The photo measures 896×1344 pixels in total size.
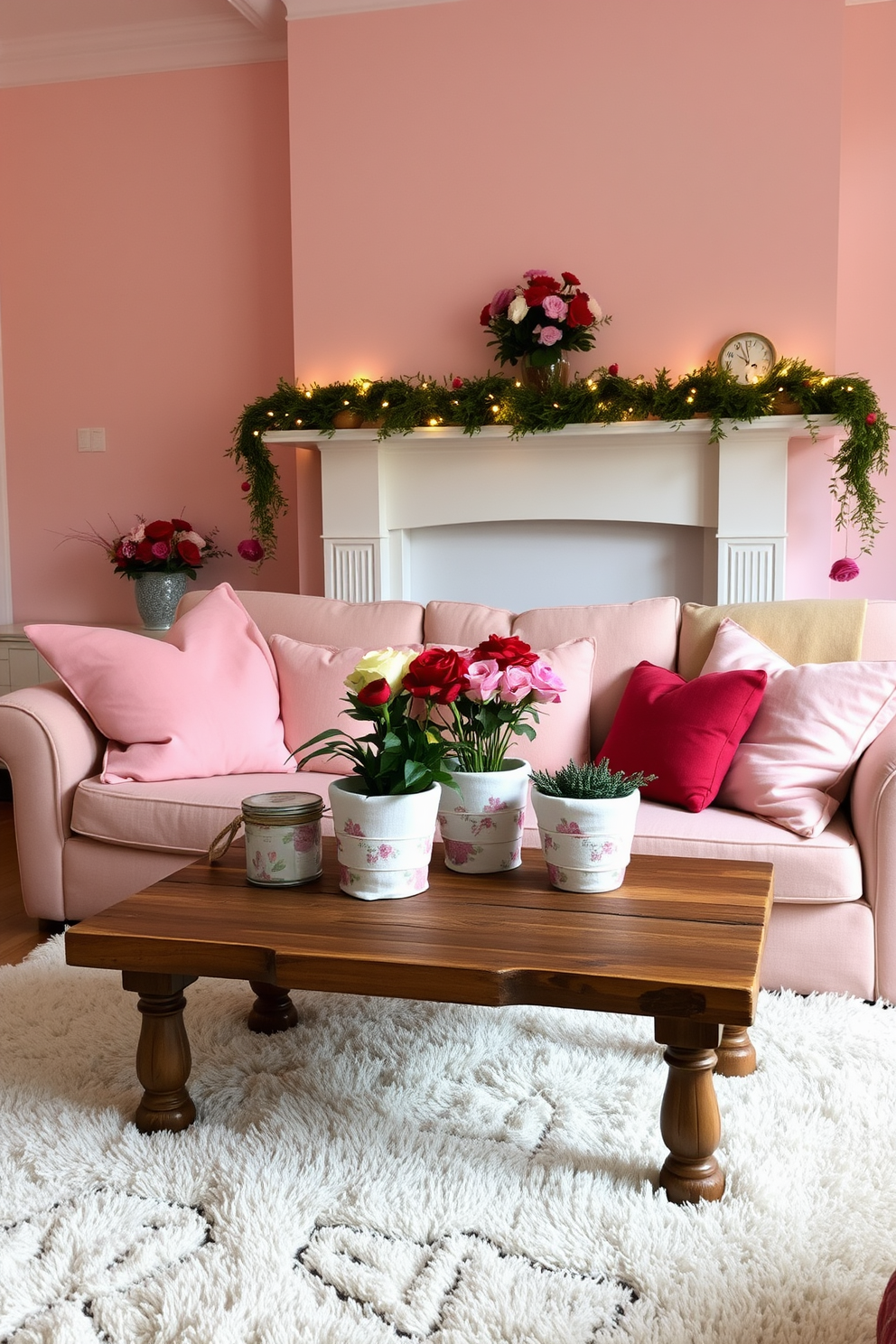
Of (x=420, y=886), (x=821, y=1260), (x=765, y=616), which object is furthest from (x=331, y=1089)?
(x=765, y=616)

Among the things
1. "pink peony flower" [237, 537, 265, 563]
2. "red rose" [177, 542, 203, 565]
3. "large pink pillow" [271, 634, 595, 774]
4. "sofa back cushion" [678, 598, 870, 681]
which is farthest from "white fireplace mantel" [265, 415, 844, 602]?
"large pink pillow" [271, 634, 595, 774]

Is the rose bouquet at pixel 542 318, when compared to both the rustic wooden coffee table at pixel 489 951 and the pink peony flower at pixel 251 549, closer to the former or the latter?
the pink peony flower at pixel 251 549

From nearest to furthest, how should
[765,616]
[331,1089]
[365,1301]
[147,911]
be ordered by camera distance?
[365,1301] < [147,911] < [331,1089] < [765,616]

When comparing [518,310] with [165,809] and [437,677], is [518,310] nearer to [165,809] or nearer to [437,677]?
[165,809]

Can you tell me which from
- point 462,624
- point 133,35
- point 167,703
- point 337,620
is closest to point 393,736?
point 167,703

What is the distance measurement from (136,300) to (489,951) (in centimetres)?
392

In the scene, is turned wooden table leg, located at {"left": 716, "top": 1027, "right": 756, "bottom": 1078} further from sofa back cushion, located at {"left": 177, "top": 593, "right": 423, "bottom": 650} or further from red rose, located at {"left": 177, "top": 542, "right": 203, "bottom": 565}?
red rose, located at {"left": 177, "top": 542, "right": 203, "bottom": 565}

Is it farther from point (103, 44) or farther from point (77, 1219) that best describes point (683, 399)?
point (77, 1219)

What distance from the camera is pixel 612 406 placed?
3.85m

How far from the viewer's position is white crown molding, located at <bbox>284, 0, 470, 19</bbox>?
13.4ft

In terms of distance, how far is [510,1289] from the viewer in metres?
1.45

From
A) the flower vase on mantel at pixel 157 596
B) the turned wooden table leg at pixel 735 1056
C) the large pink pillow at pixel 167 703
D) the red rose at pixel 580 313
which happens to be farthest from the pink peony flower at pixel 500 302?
the turned wooden table leg at pixel 735 1056

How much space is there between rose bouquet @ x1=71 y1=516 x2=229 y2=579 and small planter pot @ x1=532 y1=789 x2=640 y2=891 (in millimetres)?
2920

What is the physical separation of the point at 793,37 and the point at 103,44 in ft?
8.82
